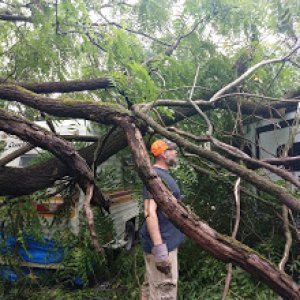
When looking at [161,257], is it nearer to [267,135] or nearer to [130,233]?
[267,135]

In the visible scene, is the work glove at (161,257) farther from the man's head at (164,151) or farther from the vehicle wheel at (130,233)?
the vehicle wheel at (130,233)

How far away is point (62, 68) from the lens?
5969 mm

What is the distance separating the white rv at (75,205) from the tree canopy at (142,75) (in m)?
0.73

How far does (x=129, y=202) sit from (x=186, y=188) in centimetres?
347

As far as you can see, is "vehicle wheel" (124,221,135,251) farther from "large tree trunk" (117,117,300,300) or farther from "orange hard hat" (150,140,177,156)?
"large tree trunk" (117,117,300,300)

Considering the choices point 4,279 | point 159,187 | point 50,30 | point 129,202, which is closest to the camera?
point 159,187

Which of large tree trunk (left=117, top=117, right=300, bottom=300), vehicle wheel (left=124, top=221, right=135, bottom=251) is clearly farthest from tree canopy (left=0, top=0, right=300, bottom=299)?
vehicle wheel (left=124, top=221, right=135, bottom=251)

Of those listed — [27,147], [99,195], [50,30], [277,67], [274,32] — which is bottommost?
[99,195]

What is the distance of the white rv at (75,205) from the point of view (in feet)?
19.9

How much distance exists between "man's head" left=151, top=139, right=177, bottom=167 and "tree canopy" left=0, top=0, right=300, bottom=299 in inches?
6.8

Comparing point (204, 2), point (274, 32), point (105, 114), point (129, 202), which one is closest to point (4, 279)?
point (129, 202)

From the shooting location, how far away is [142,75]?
3734mm

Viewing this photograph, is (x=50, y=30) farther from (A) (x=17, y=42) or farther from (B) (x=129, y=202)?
(B) (x=129, y=202)

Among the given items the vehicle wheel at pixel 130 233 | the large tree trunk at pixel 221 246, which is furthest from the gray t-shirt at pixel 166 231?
the vehicle wheel at pixel 130 233
